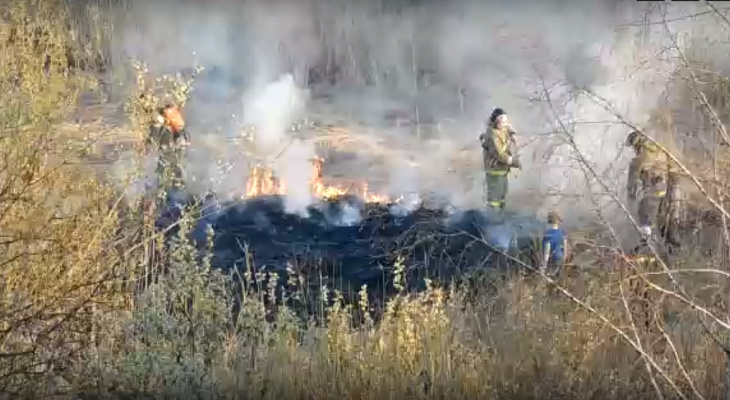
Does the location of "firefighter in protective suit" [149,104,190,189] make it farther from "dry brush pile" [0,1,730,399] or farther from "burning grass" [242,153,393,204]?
"burning grass" [242,153,393,204]

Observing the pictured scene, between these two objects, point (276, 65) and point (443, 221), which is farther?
point (276, 65)

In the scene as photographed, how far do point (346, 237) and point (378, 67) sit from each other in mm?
6379

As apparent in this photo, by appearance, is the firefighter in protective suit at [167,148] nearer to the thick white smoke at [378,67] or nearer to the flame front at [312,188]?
the thick white smoke at [378,67]

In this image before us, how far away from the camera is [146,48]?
13.5 meters

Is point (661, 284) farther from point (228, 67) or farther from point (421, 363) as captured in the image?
point (228, 67)

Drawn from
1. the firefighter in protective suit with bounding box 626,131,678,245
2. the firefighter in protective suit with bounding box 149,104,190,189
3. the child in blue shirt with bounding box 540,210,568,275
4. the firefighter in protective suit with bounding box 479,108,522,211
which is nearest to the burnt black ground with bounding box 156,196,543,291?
the child in blue shirt with bounding box 540,210,568,275

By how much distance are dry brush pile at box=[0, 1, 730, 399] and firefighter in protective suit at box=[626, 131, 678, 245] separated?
A: 41 cm

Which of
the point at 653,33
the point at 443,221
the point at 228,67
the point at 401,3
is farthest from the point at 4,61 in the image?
the point at 228,67

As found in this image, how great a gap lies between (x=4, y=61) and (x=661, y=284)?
337cm

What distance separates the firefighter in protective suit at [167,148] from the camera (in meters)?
5.60

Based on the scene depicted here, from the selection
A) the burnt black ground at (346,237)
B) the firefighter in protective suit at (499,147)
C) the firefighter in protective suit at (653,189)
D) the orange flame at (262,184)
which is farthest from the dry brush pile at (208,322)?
the orange flame at (262,184)

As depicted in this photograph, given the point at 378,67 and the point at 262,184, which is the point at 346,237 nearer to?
the point at 262,184

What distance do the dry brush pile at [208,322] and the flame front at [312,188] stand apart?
6.12m

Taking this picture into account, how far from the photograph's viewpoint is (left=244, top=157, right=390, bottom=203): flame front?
11828 mm
